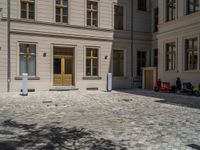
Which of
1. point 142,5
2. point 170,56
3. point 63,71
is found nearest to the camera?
point 170,56

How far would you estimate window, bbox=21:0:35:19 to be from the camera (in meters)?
19.8

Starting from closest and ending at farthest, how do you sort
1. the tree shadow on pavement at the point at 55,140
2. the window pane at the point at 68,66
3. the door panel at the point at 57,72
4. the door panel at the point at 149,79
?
the tree shadow on pavement at the point at 55,140, the door panel at the point at 57,72, the window pane at the point at 68,66, the door panel at the point at 149,79

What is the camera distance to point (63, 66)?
21.6 meters

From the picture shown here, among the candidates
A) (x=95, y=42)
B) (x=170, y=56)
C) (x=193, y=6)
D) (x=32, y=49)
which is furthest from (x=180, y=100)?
(x=32, y=49)

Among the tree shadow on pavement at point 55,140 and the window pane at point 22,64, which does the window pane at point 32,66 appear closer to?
the window pane at point 22,64

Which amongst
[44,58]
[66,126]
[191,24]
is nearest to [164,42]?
[191,24]

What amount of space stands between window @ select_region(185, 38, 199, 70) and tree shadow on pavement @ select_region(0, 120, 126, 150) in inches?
515

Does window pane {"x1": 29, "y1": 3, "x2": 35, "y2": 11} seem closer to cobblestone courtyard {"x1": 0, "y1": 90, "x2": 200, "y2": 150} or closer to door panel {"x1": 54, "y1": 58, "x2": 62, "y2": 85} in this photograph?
door panel {"x1": 54, "y1": 58, "x2": 62, "y2": 85}

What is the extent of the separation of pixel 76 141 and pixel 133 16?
1998 centimetres

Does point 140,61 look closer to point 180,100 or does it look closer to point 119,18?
point 119,18

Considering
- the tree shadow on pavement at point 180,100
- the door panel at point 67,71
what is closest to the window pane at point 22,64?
the door panel at point 67,71

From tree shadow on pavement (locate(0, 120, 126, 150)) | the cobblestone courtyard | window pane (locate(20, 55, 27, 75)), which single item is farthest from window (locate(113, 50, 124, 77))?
tree shadow on pavement (locate(0, 120, 126, 150))

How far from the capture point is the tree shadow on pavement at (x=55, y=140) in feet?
19.2

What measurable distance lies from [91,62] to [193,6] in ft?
29.2
